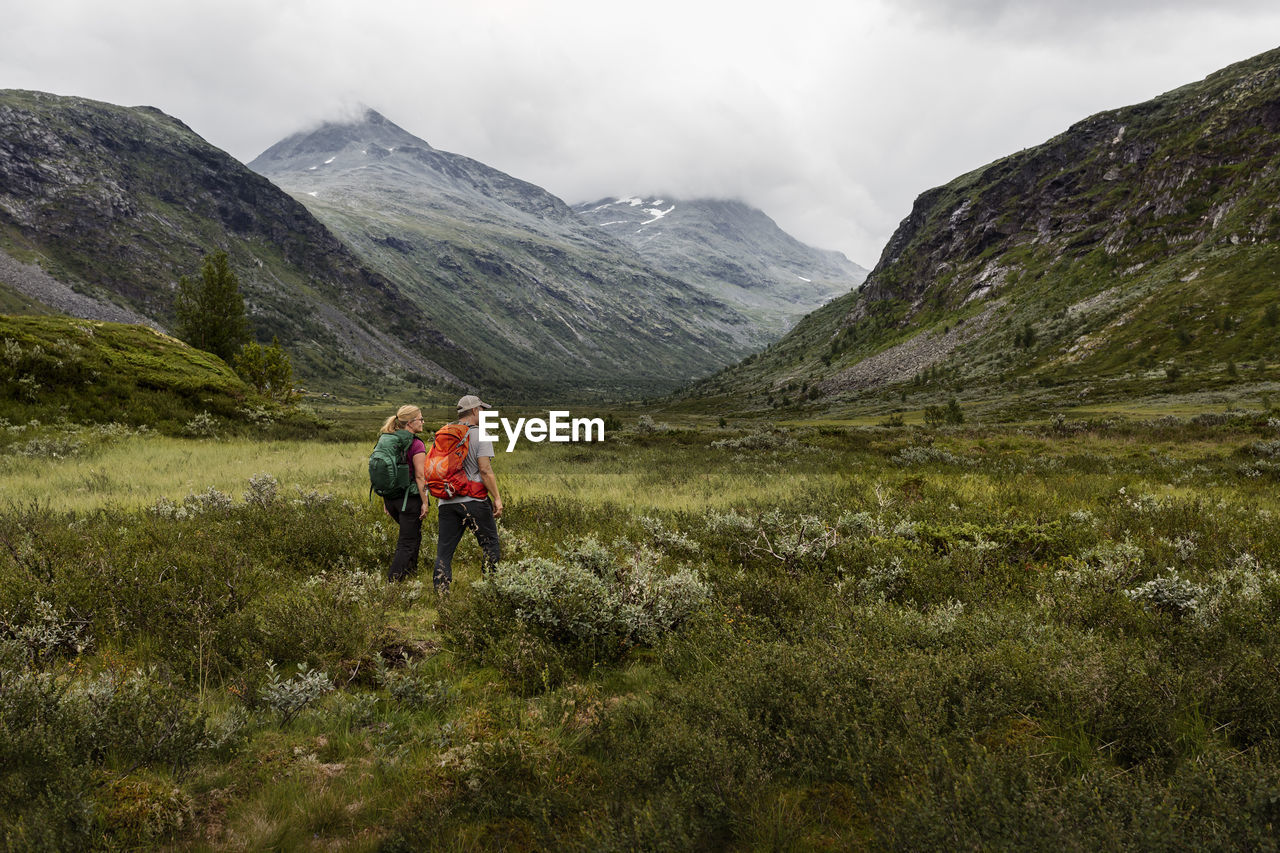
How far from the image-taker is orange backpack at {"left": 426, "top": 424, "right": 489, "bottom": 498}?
293 inches

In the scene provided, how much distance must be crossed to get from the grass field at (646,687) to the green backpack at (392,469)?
4.14 ft

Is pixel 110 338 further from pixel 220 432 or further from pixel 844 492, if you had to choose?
pixel 844 492

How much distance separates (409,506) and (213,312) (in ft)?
201

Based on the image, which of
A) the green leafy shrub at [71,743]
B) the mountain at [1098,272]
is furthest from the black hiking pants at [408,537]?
the mountain at [1098,272]

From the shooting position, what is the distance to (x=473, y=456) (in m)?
7.61

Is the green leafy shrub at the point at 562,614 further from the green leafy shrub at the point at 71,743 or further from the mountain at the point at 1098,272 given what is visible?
the mountain at the point at 1098,272

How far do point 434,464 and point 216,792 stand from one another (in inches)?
180

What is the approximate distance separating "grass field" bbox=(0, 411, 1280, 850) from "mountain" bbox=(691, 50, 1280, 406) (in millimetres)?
73992

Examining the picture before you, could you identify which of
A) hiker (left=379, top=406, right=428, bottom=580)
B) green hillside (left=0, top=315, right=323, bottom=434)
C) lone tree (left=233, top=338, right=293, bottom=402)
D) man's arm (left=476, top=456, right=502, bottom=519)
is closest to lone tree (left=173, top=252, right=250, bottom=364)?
lone tree (left=233, top=338, right=293, bottom=402)

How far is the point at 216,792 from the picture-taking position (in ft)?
10.8

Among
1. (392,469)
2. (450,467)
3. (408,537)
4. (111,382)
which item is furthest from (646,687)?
(111,382)

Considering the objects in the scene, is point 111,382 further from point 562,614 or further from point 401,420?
point 562,614

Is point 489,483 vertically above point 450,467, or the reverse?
point 450,467

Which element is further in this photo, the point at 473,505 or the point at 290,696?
the point at 473,505
